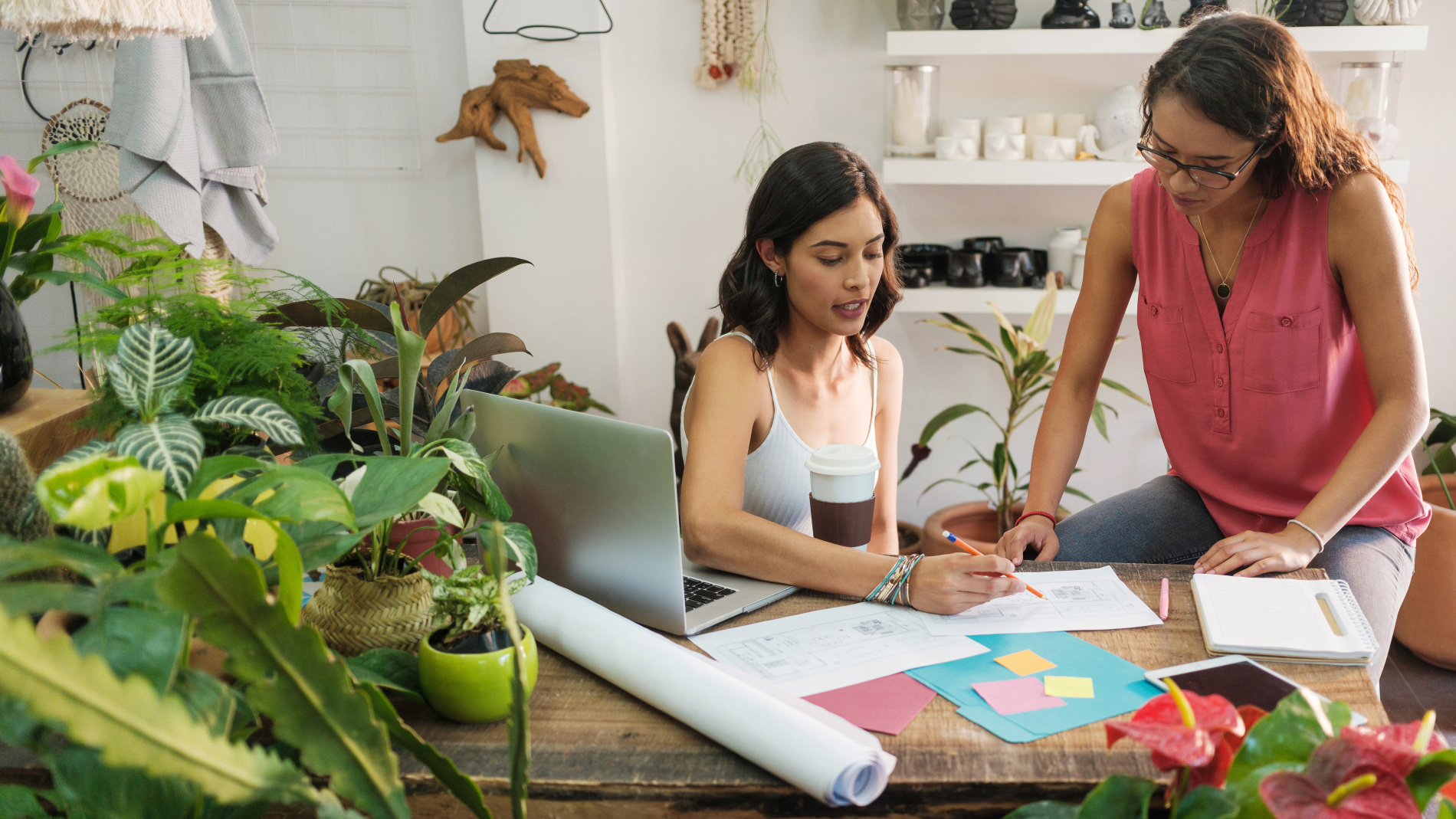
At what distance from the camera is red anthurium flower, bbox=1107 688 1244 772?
0.57 metres

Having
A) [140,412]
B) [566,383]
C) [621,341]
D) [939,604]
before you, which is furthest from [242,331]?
[621,341]

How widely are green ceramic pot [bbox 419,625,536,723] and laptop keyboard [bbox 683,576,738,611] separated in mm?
330

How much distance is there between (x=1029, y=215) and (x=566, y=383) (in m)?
1.54

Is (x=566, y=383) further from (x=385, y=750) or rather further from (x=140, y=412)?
(x=385, y=750)

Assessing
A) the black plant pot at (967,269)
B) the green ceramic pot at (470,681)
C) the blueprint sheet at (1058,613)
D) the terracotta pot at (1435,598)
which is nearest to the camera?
the green ceramic pot at (470,681)

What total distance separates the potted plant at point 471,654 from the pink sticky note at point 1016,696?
1.47 ft

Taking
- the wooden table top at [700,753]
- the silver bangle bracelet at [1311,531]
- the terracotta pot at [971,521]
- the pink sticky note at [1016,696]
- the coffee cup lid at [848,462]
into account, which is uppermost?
the coffee cup lid at [848,462]

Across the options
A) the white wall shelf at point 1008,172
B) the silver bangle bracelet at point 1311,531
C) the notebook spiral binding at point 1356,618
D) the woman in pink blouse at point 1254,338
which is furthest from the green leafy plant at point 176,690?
the white wall shelf at point 1008,172

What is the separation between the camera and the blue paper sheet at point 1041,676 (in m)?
0.91

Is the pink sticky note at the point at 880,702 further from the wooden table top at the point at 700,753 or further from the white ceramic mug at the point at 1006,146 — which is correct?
the white ceramic mug at the point at 1006,146

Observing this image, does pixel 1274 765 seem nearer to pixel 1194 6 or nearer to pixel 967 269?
pixel 967 269

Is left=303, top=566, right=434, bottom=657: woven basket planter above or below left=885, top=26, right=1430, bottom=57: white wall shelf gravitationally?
below

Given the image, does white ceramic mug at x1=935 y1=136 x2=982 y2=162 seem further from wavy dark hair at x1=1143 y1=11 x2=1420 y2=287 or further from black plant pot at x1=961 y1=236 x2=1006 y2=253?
wavy dark hair at x1=1143 y1=11 x2=1420 y2=287

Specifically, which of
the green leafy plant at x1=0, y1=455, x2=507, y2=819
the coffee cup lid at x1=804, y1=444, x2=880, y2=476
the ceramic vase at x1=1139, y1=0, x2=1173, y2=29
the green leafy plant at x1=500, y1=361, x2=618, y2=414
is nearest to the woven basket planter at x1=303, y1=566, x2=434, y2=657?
the green leafy plant at x1=0, y1=455, x2=507, y2=819
